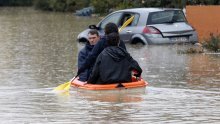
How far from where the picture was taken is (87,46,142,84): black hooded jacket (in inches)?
543

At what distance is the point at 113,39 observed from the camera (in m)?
14.0

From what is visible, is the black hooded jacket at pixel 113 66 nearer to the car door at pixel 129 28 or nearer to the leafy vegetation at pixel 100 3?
the car door at pixel 129 28

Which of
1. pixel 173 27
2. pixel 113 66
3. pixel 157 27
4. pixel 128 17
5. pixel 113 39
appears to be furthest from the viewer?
pixel 128 17

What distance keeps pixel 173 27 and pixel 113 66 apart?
11.9 meters

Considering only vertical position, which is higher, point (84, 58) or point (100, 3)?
point (84, 58)

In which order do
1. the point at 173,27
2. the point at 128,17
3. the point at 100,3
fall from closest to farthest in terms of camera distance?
1. the point at 173,27
2. the point at 128,17
3. the point at 100,3

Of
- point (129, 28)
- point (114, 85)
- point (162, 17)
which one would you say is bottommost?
point (129, 28)

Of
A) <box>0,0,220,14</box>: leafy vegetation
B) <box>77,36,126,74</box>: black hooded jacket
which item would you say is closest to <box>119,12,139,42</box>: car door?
<box>0,0,220,14</box>: leafy vegetation

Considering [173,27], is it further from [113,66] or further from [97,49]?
[113,66]

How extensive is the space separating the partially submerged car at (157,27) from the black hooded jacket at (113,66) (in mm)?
11363

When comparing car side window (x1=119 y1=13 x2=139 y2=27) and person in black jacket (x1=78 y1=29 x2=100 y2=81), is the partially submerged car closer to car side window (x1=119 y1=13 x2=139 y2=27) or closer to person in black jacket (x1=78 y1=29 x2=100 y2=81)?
car side window (x1=119 y1=13 x2=139 y2=27)

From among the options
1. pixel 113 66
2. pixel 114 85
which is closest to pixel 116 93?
pixel 114 85

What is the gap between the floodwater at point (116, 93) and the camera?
37.3 ft

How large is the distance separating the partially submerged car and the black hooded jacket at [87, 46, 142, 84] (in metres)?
11.4
